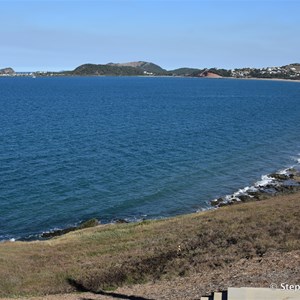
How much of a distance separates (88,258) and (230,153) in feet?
154

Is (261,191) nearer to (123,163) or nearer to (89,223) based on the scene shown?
(123,163)

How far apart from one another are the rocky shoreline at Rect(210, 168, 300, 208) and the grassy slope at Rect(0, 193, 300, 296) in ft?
48.9

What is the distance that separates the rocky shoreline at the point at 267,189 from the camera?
47.5 m

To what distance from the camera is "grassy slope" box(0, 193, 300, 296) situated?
22.8 metres

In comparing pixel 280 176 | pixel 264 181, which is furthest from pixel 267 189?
pixel 280 176

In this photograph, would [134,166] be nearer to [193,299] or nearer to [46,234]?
[46,234]

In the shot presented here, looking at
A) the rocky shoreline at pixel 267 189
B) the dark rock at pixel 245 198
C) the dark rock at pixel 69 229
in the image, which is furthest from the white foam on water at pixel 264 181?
the dark rock at pixel 69 229

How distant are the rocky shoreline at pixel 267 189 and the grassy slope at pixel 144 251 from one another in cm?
1492

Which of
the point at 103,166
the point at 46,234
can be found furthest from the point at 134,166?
the point at 46,234

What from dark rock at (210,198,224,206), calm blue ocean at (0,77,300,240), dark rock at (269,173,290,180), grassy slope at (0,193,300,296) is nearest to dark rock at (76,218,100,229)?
calm blue ocean at (0,77,300,240)

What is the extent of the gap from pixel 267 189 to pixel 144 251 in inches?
1145

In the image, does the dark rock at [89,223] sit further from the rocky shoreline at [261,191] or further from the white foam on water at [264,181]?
the white foam on water at [264,181]

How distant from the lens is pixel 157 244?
26.9m

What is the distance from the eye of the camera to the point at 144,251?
26.0 meters
